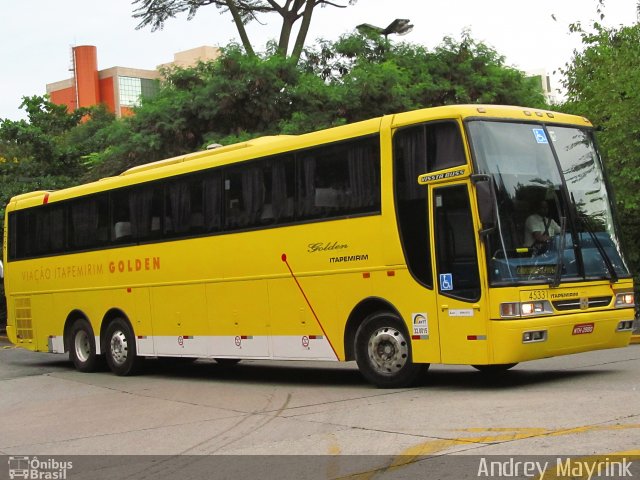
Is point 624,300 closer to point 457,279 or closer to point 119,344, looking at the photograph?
point 457,279

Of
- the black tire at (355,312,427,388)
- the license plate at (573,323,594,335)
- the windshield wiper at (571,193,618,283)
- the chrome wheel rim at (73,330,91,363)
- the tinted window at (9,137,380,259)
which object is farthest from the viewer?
the chrome wheel rim at (73,330,91,363)

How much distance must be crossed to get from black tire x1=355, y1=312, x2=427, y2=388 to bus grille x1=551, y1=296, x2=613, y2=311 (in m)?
1.92

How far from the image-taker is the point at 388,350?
1191 cm

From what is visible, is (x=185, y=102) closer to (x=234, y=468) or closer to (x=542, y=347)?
(x=542, y=347)

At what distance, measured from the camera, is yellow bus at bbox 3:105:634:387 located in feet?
35.6

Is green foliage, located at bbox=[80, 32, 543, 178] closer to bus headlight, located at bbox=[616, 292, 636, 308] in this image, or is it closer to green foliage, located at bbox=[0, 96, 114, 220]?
green foliage, located at bbox=[0, 96, 114, 220]

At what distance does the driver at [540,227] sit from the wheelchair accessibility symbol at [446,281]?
3.28 feet

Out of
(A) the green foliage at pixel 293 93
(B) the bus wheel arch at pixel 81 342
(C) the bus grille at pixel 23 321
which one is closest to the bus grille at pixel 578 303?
(B) the bus wheel arch at pixel 81 342

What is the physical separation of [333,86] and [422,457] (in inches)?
888

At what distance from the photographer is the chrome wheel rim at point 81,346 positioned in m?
18.4

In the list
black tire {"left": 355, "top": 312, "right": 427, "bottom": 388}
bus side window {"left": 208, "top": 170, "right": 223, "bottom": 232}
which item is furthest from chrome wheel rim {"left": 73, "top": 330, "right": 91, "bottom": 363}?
black tire {"left": 355, "top": 312, "right": 427, "bottom": 388}

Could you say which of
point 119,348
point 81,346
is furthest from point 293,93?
point 119,348

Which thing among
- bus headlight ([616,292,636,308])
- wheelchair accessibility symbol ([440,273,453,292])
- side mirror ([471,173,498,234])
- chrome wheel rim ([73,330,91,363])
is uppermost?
side mirror ([471,173,498,234])

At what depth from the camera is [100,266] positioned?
17.5 meters
